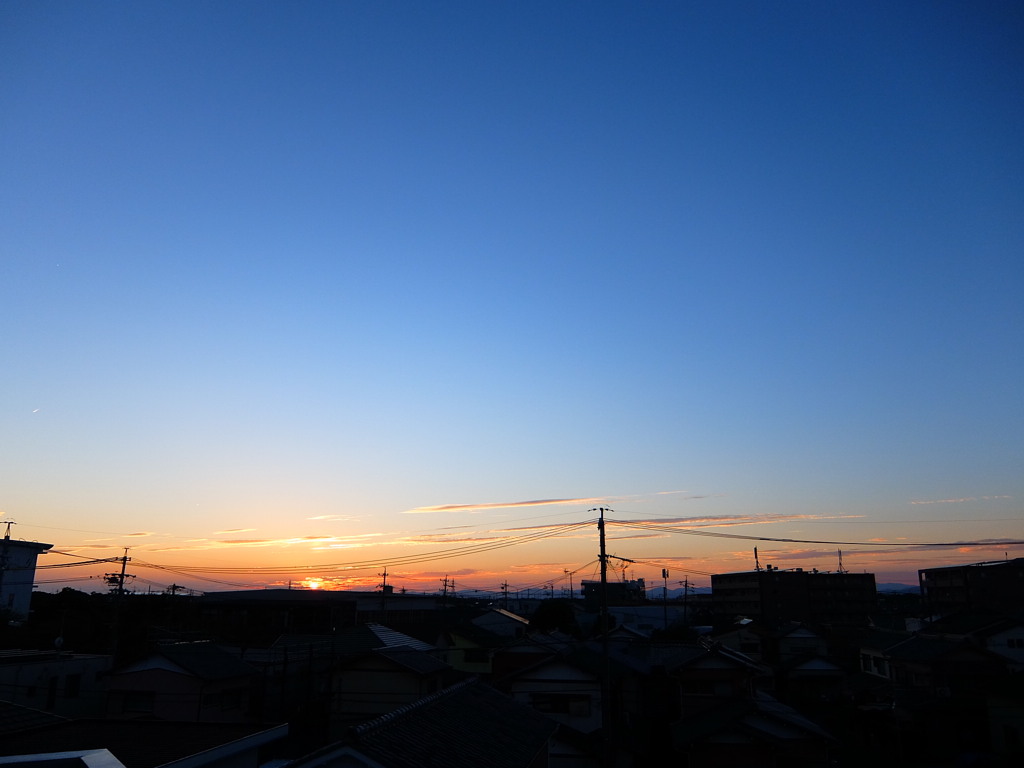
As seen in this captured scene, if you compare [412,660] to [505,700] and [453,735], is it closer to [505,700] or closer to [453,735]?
[505,700]

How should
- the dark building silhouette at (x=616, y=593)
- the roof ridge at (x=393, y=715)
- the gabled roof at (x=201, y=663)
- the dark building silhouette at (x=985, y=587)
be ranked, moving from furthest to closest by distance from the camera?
the dark building silhouette at (x=616, y=593) < the dark building silhouette at (x=985, y=587) < the gabled roof at (x=201, y=663) < the roof ridge at (x=393, y=715)

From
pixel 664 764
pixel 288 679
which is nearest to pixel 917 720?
pixel 664 764

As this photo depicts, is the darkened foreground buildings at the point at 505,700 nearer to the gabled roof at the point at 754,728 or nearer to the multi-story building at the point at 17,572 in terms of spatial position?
the gabled roof at the point at 754,728

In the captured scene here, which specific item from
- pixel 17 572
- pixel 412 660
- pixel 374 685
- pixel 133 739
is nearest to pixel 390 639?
pixel 412 660

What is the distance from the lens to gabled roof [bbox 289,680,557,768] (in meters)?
12.9

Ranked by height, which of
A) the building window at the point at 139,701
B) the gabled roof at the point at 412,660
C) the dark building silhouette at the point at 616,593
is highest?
the gabled roof at the point at 412,660

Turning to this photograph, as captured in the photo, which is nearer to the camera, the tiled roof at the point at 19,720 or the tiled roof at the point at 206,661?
the tiled roof at the point at 19,720

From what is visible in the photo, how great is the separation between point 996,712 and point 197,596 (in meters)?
74.6

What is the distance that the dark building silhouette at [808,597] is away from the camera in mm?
88562

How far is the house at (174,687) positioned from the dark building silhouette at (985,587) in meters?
69.9

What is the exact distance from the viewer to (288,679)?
3803 centimetres

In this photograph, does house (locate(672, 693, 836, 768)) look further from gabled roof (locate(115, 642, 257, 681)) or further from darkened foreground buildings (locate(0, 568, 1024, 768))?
gabled roof (locate(115, 642, 257, 681))

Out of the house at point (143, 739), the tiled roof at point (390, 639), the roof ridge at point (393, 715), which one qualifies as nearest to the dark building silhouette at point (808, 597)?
the tiled roof at point (390, 639)

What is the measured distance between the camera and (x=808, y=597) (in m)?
89.2
